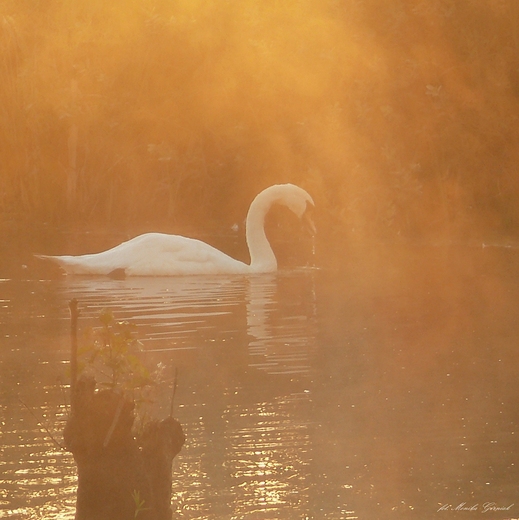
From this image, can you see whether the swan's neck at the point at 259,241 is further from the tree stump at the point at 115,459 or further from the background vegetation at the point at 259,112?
the tree stump at the point at 115,459

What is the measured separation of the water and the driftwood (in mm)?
289

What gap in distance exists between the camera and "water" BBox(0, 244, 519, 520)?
17.3 feet

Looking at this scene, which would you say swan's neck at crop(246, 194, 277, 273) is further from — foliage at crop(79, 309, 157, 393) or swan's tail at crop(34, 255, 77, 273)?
foliage at crop(79, 309, 157, 393)

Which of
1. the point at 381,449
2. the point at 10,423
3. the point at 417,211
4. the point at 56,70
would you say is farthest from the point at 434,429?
the point at 56,70

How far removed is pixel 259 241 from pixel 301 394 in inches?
307

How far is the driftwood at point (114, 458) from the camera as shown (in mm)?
4488

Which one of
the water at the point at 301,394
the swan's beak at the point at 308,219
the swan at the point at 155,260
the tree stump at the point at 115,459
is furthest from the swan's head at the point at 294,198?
the tree stump at the point at 115,459

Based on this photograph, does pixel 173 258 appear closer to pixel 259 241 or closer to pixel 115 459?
pixel 259 241

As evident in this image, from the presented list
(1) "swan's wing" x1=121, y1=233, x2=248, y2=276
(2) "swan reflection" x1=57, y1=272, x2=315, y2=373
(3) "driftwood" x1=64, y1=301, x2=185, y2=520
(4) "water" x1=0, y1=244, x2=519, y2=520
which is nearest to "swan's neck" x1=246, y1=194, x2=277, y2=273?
(2) "swan reflection" x1=57, y1=272, x2=315, y2=373

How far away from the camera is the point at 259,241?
15.0 meters

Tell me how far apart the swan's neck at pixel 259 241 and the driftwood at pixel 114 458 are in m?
9.90

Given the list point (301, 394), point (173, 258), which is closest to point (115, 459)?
point (301, 394)

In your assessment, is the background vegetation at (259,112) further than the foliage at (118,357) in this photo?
Yes

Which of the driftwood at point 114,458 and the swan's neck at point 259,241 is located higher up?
the swan's neck at point 259,241
